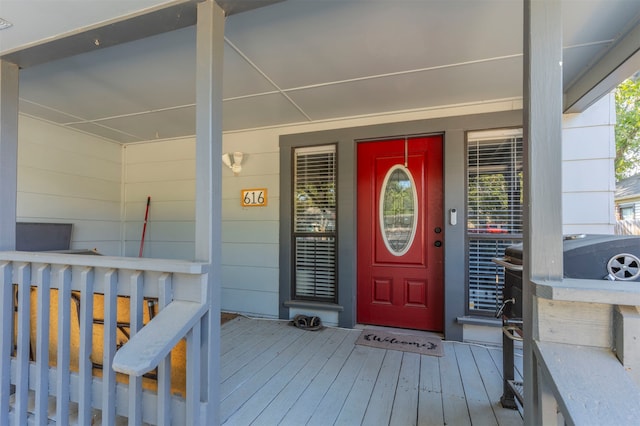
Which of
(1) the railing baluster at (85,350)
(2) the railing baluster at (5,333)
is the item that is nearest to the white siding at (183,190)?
(2) the railing baluster at (5,333)

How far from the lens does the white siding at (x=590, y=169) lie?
243 centimetres

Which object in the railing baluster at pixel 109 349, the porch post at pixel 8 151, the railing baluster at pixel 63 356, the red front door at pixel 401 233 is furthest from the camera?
the red front door at pixel 401 233

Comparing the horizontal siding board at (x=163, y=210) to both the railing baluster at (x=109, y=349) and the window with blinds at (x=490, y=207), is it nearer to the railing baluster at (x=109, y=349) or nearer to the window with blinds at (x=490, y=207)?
the railing baluster at (x=109, y=349)

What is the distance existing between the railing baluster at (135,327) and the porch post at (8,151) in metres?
1.28

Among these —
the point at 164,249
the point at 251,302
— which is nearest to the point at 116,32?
the point at 251,302

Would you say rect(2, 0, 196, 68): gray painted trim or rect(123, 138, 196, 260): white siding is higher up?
rect(2, 0, 196, 68): gray painted trim

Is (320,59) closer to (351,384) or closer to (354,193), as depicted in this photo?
(354,193)

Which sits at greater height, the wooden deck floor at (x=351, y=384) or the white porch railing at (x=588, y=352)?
the white porch railing at (x=588, y=352)

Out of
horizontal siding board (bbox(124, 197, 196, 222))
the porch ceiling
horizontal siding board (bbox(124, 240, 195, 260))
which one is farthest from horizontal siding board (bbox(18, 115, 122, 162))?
horizontal siding board (bbox(124, 240, 195, 260))

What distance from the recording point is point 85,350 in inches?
59.5

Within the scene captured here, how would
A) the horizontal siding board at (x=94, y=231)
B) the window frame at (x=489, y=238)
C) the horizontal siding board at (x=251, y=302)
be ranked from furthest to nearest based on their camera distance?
the horizontal siding board at (x=94, y=231), the horizontal siding board at (x=251, y=302), the window frame at (x=489, y=238)

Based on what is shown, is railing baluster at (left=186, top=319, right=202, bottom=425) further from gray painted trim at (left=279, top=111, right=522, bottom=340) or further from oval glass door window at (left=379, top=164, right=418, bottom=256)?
oval glass door window at (left=379, top=164, right=418, bottom=256)

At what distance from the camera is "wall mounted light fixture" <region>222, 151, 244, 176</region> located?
11.3 feet

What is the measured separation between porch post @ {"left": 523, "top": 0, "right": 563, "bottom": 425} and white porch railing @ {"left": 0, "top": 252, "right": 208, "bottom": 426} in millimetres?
1331
